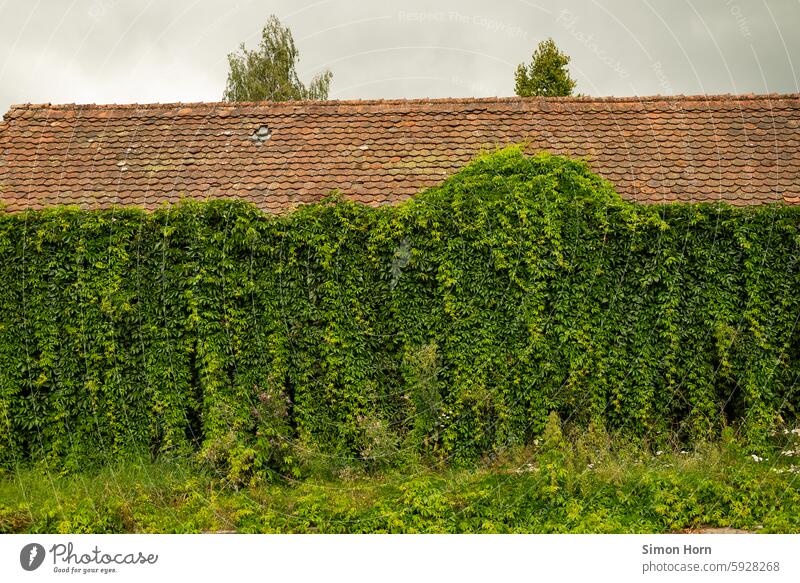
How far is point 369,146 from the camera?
50.1ft

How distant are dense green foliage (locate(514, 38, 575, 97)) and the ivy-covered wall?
17.7 metres

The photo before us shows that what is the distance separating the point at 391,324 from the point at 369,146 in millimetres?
5423

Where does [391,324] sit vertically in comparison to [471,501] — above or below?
above

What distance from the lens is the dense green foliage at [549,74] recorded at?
27.5 m

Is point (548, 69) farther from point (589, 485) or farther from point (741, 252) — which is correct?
point (589, 485)

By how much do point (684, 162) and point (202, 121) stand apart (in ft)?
33.0

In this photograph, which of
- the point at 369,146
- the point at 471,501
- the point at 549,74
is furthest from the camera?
the point at 549,74

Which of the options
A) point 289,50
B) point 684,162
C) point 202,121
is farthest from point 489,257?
point 289,50
